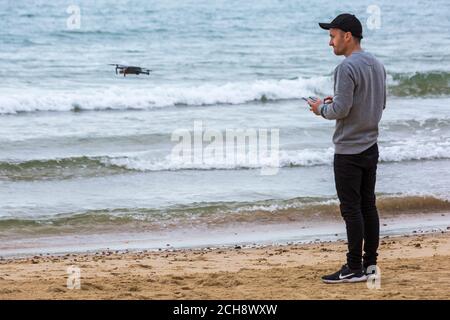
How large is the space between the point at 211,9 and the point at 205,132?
2259cm

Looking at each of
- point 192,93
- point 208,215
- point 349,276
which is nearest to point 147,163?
point 208,215

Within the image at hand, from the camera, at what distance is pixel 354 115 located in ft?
19.6

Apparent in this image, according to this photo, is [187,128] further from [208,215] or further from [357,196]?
[357,196]

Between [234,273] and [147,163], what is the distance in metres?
5.92

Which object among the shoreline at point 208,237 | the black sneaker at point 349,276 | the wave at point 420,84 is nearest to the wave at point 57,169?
the shoreline at point 208,237

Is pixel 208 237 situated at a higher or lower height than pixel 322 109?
lower

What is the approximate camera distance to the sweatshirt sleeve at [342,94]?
5.86 meters

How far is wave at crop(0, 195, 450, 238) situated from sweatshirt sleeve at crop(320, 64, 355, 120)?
421 centimetres

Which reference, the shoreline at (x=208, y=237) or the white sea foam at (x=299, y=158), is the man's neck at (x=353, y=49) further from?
the white sea foam at (x=299, y=158)

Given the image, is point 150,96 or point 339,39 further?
point 150,96

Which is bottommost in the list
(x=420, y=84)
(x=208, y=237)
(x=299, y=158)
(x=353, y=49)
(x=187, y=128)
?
(x=208, y=237)

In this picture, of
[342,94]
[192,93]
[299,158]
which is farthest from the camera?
[192,93]
